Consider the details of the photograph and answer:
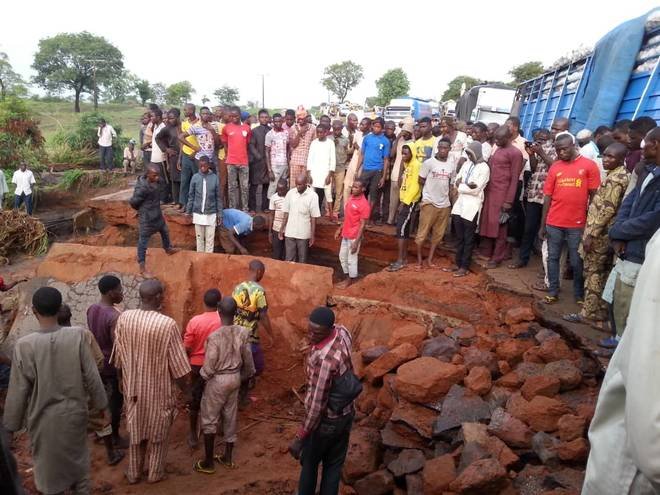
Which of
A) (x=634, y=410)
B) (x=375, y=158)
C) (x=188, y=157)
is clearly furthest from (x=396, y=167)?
(x=634, y=410)

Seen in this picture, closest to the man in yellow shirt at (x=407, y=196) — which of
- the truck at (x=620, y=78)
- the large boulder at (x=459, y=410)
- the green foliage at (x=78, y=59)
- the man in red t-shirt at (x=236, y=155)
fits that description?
the truck at (x=620, y=78)

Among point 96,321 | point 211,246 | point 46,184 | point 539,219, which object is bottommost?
point 46,184

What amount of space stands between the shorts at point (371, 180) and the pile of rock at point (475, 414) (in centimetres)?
336

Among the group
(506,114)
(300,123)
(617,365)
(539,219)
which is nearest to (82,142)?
(300,123)

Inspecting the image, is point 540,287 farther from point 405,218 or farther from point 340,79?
point 340,79

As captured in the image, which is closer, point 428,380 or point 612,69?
point 428,380

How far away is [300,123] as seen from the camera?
8250mm

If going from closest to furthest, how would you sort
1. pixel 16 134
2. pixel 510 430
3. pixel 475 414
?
pixel 510 430, pixel 475 414, pixel 16 134

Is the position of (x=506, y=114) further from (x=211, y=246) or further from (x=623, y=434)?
(x=623, y=434)

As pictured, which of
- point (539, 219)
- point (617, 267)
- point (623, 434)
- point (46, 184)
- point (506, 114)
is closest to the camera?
point (623, 434)

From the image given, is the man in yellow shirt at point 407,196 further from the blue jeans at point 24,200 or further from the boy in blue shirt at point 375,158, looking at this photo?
the blue jeans at point 24,200

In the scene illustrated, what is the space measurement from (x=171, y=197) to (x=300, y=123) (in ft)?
10.3

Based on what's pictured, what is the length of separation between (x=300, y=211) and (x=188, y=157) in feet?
7.80

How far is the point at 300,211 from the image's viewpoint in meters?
6.98
